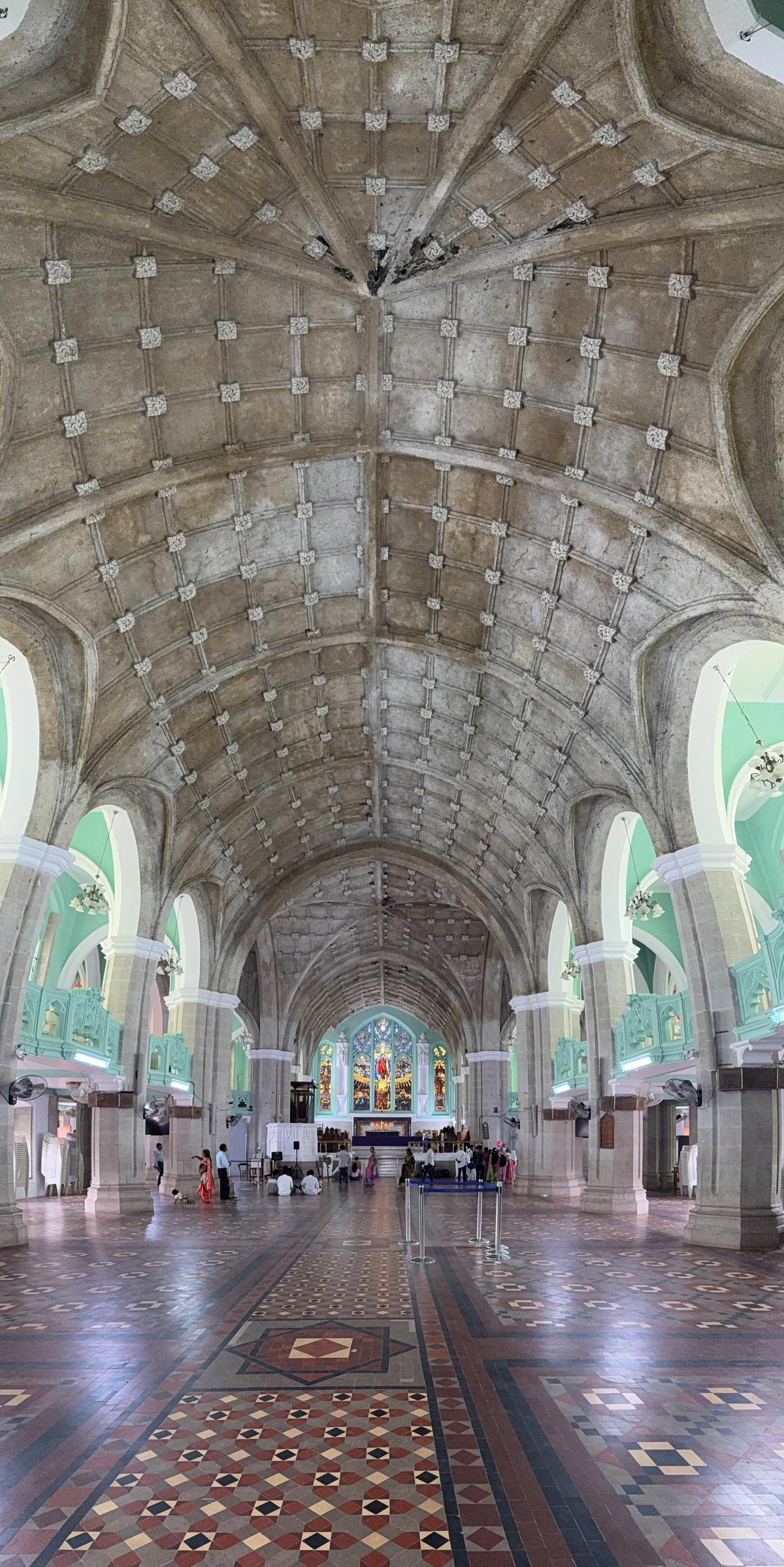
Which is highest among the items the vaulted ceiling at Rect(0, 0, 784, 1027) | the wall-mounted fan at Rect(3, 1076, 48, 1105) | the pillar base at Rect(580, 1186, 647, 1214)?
the vaulted ceiling at Rect(0, 0, 784, 1027)

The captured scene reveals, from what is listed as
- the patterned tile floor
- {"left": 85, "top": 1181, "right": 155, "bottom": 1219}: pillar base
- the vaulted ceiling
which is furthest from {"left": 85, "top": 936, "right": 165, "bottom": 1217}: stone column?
the patterned tile floor

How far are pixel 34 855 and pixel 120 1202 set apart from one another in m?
8.21

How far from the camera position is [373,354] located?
13.6 m

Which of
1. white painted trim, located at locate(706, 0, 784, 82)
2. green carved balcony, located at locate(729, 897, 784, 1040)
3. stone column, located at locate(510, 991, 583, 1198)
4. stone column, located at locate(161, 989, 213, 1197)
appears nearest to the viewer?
white painted trim, located at locate(706, 0, 784, 82)

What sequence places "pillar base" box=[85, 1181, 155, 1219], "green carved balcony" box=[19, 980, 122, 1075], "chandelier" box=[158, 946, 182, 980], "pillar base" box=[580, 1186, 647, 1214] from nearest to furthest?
"green carved balcony" box=[19, 980, 122, 1075]
"pillar base" box=[85, 1181, 155, 1219]
"pillar base" box=[580, 1186, 647, 1214]
"chandelier" box=[158, 946, 182, 980]

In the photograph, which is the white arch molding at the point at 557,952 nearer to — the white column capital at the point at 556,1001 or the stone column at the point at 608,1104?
the white column capital at the point at 556,1001

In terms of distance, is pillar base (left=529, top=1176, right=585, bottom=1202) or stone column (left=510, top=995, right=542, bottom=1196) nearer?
pillar base (left=529, top=1176, right=585, bottom=1202)

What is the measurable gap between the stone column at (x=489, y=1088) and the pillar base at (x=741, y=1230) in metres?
23.4

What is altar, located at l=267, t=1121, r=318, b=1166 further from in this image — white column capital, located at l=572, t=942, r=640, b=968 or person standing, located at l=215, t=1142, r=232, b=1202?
white column capital, located at l=572, t=942, r=640, b=968

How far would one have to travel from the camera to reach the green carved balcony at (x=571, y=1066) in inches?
953

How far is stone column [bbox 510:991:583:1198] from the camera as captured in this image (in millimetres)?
Result: 26531

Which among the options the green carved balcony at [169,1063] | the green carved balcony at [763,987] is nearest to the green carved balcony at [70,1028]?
the green carved balcony at [169,1063]

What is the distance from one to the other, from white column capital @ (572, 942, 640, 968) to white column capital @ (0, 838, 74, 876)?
1103cm

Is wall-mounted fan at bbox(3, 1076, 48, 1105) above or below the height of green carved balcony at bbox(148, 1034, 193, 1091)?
above
